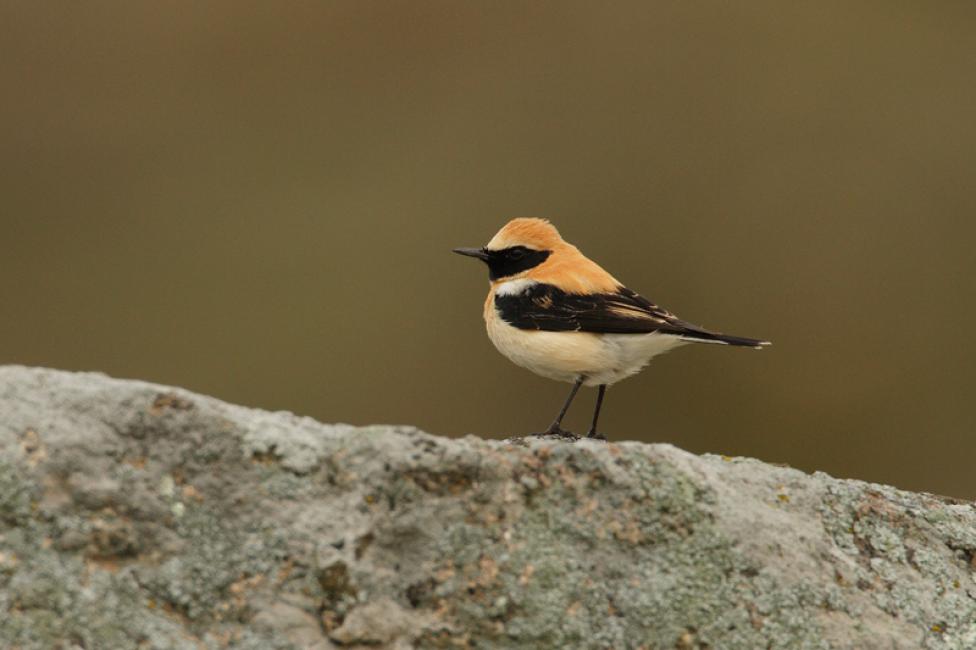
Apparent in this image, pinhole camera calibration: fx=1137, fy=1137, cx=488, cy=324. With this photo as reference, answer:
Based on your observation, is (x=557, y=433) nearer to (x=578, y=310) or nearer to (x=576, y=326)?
(x=576, y=326)

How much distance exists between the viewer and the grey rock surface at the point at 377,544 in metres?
2.52

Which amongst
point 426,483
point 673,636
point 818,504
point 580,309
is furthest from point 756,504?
point 580,309

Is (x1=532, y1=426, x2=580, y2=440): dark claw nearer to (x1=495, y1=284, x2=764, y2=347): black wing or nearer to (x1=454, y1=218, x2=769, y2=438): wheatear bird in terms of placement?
(x1=454, y1=218, x2=769, y2=438): wheatear bird

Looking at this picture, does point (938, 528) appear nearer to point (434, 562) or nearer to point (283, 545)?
point (434, 562)

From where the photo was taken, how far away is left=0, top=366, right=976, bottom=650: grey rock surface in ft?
8.28

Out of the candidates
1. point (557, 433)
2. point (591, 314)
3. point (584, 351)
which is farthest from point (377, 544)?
point (591, 314)

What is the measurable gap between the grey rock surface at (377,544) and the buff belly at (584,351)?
2.65 m

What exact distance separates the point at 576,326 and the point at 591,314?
12 centimetres

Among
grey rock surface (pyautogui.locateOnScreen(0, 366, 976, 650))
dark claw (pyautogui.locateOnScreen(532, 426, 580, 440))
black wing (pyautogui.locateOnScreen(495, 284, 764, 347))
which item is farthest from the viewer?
black wing (pyautogui.locateOnScreen(495, 284, 764, 347))

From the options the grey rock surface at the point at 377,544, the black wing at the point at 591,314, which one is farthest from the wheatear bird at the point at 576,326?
the grey rock surface at the point at 377,544

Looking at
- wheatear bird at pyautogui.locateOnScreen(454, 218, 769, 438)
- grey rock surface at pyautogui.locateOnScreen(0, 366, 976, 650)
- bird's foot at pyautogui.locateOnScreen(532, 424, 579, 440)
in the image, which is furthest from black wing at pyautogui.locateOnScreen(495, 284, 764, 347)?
grey rock surface at pyautogui.locateOnScreen(0, 366, 976, 650)

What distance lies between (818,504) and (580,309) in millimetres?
2803

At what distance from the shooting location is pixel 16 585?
2420mm

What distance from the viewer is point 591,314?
600 centimetres
